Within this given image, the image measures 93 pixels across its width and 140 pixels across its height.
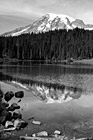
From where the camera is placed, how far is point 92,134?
14.8 metres

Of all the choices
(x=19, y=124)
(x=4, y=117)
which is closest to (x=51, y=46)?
(x=4, y=117)

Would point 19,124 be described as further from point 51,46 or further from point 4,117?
point 51,46

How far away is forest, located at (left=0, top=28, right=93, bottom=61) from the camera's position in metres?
151

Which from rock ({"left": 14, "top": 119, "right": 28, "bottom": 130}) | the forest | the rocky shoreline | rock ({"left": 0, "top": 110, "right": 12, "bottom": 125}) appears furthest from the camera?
the forest

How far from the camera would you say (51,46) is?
166875 millimetres

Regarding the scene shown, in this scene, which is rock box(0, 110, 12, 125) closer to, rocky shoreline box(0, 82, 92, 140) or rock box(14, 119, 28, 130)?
rocky shoreline box(0, 82, 92, 140)

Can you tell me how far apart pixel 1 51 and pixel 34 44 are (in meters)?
30.5

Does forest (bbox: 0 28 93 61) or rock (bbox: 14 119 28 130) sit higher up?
forest (bbox: 0 28 93 61)

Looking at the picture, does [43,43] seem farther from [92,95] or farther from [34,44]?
[92,95]

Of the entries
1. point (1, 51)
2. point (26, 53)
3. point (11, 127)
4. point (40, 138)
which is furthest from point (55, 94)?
point (26, 53)

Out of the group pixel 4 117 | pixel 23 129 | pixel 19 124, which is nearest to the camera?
pixel 23 129

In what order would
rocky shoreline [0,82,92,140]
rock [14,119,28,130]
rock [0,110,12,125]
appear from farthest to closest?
rock [0,110,12,125] → rock [14,119,28,130] → rocky shoreline [0,82,92,140]

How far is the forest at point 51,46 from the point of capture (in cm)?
15114

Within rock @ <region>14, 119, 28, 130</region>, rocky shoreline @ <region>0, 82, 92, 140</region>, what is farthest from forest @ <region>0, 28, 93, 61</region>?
rock @ <region>14, 119, 28, 130</region>
